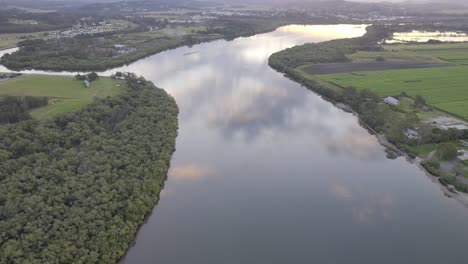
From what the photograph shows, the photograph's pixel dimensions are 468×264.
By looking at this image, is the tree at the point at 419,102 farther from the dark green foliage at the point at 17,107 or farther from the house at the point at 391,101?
the dark green foliage at the point at 17,107

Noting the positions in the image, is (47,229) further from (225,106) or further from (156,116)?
(225,106)

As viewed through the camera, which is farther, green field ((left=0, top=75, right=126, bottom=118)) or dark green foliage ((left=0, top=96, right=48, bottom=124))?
green field ((left=0, top=75, right=126, bottom=118))

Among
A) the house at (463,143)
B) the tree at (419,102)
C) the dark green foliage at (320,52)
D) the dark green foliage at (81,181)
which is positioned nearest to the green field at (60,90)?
the dark green foliage at (81,181)

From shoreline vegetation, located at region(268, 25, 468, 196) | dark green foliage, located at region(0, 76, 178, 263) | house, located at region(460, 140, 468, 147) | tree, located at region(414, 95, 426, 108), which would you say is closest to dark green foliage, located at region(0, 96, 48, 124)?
dark green foliage, located at region(0, 76, 178, 263)

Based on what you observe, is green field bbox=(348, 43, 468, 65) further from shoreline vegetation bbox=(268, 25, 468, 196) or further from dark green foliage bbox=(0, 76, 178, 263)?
dark green foliage bbox=(0, 76, 178, 263)

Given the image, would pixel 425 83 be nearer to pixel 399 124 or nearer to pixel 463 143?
pixel 399 124
